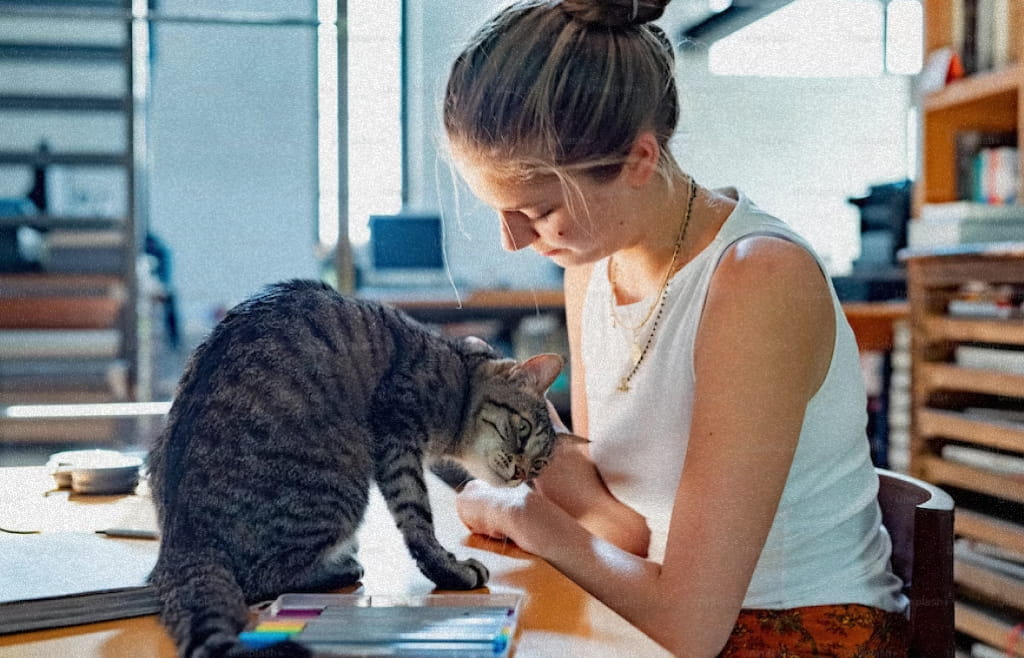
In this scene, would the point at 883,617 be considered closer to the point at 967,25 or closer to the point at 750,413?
the point at 750,413

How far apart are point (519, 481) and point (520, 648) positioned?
0.39 metres

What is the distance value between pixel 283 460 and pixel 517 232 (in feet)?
1.03

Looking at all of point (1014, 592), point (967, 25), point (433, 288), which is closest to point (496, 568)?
point (1014, 592)

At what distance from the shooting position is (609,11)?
0.85 m

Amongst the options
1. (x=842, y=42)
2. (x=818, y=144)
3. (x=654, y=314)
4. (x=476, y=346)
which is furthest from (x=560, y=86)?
(x=842, y=42)

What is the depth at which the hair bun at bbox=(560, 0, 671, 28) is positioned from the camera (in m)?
0.85

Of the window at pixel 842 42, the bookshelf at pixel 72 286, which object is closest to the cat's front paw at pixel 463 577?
the window at pixel 842 42

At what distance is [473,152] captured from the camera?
88 centimetres

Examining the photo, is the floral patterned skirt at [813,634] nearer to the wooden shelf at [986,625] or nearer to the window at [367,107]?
the wooden shelf at [986,625]

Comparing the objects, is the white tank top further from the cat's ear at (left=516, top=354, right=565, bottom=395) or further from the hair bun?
the hair bun

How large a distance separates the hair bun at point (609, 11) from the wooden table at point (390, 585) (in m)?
0.46

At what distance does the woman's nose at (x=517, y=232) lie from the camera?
0.92m

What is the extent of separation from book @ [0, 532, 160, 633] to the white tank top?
0.47 m

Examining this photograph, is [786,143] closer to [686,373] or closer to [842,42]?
[842,42]
